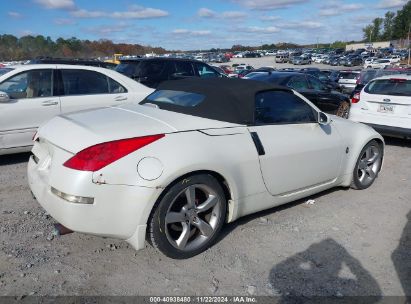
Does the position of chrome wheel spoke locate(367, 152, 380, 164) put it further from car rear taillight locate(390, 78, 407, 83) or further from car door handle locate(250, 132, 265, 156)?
car rear taillight locate(390, 78, 407, 83)

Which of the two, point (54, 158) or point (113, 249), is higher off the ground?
point (54, 158)

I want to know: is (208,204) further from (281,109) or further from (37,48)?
(37,48)

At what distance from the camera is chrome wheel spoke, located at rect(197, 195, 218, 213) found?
333 centimetres

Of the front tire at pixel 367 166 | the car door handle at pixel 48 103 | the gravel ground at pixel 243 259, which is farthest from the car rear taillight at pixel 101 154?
the car door handle at pixel 48 103

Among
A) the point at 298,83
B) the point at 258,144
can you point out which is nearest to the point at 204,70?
the point at 298,83

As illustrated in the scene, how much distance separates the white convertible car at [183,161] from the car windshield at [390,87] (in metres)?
3.68

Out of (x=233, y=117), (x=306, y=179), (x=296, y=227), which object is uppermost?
(x=233, y=117)

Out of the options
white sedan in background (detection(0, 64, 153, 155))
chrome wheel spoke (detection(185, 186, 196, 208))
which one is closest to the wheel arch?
chrome wheel spoke (detection(185, 186, 196, 208))

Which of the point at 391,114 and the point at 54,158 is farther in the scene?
the point at 391,114

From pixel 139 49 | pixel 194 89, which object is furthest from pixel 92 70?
pixel 139 49

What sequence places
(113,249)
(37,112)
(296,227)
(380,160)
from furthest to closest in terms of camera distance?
1. (37,112)
2. (380,160)
3. (296,227)
4. (113,249)

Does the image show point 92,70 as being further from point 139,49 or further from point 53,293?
point 139,49

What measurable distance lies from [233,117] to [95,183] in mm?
1459

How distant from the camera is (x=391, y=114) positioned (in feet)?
24.6
